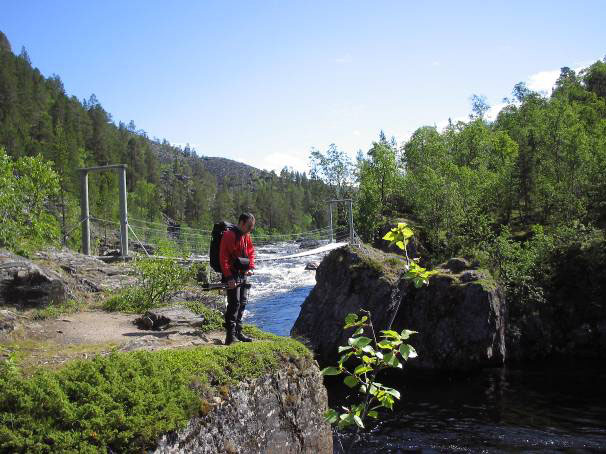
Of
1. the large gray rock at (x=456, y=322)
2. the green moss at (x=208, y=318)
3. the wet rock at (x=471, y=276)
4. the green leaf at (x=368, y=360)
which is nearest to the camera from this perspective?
the green leaf at (x=368, y=360)

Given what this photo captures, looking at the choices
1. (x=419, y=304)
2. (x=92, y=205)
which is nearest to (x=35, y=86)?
(x=92, y=205)

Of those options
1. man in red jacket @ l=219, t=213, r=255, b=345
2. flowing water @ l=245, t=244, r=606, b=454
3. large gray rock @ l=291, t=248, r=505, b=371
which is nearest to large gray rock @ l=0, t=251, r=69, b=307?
man in red jacket @ l=219, t=213, r=255, b=345

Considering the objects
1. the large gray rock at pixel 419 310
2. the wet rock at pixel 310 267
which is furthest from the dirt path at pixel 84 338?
the wet rock at pixel 310 267

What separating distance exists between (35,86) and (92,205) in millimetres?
29676

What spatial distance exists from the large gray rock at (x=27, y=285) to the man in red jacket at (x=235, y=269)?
3.02 m

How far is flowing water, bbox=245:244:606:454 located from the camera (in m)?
8.70

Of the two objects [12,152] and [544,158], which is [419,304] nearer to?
[544,158]

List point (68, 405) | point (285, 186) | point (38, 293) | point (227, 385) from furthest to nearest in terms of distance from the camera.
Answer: point (285, 186) < point (38, 293) < point (227, 385) < point (68, 405)

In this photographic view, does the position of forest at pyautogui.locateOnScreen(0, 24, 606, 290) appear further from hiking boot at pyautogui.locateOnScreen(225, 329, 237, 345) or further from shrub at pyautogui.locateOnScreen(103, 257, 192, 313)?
hiking boot at pyautogui.locateOnScreen(225, 329, 237, 345)

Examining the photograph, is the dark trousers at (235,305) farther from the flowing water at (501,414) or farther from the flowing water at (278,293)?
the flowing water at (278,293)

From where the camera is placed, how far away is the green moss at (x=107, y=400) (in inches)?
119

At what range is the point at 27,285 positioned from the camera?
21.5 feet

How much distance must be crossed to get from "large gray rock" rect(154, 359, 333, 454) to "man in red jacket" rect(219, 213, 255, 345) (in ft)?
2.70

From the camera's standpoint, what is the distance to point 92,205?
47.3 m
